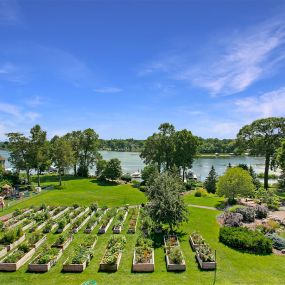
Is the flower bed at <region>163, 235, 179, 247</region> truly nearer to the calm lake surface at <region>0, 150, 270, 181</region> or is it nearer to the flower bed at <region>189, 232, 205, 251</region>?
the flower bed at <region>189, 232, 205, 251</region>

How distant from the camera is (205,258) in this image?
1664 cm

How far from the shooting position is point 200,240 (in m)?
19.9

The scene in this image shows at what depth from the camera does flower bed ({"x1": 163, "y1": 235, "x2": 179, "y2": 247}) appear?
64.1 ft

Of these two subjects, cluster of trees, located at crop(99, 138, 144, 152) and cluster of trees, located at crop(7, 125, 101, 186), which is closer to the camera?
cluster of trees, located at crop(7, 125, 101, 186)

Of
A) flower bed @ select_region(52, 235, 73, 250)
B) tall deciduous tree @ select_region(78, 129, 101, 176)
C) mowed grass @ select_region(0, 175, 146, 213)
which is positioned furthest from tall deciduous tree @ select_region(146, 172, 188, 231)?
tall deciduous tree @ select_region(78, 129, 101, 176)

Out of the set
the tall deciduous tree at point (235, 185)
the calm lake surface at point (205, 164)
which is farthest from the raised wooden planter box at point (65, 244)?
the calm lake surface at point (205, 164)

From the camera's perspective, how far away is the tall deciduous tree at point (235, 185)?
33.7 meters

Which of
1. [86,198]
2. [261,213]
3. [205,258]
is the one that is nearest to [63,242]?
[205,258]

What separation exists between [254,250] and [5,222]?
1964 centimetres

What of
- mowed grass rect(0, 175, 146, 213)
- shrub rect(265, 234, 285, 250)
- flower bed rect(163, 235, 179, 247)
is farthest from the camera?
mowed grass rect(0, 175, 146, 213)

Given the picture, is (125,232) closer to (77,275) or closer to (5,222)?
(77,275)

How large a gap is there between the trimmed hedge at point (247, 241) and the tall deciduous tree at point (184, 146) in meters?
31.5

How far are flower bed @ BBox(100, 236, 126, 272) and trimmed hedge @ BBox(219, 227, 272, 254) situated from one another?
723cm

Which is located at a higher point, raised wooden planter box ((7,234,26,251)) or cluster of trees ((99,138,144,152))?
cluster of trees ((99,138,144,152))
